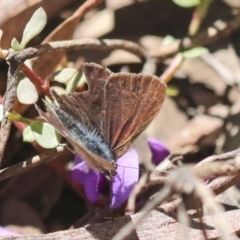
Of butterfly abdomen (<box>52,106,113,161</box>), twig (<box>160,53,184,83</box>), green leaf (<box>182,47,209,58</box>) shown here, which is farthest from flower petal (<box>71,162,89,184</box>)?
green leaf (<box>182,47,209,58</box>)

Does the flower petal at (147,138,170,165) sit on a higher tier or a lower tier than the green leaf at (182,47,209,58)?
lower

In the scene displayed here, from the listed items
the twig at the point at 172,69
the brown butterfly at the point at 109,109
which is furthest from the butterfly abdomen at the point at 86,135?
the twig at the point at 172,69

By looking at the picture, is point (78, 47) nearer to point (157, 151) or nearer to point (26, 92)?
point (26, 92)

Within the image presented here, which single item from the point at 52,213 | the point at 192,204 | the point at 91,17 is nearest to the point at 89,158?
the point at 192,204

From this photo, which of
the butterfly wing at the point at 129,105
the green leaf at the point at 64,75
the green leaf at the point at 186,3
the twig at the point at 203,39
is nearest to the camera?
the butterfly wing at the point at 129,105

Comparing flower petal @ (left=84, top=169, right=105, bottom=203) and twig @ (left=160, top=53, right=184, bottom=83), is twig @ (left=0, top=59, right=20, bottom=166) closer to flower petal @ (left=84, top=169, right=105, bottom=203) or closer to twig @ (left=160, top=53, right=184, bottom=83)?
flower petal @ (left=84, top=169, right=105, bottom=203)

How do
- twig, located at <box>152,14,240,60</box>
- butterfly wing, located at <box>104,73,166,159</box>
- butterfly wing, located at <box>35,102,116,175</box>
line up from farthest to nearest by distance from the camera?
twig, located at <box>152,14,240,60</box> → butterfly wing, located at <box>104,73,166,159</box> → butterfly wing, located at <box>35,102,116,175</box>

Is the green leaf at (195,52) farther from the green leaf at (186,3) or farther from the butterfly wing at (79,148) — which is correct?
the butterfly wing at (79,148)

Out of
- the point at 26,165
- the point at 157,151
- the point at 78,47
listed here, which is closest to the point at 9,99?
the point at 26,165
